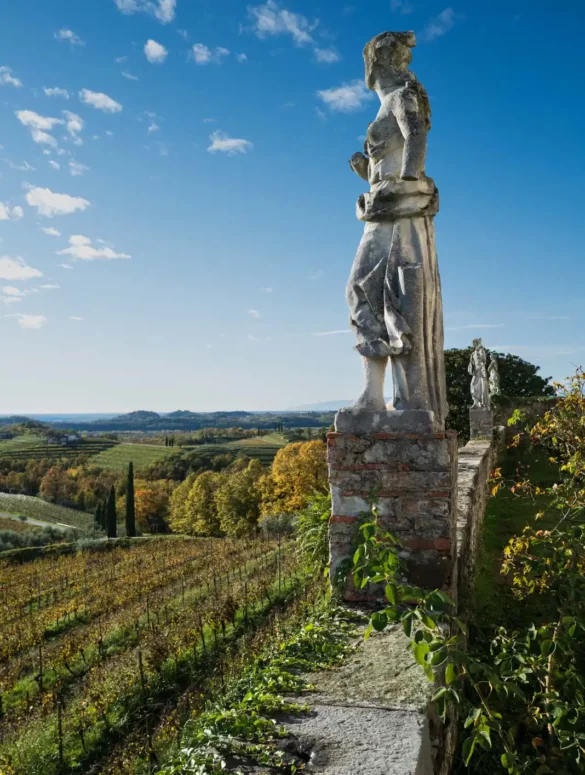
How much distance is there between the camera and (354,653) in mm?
2781

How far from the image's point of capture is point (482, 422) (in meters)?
16.0

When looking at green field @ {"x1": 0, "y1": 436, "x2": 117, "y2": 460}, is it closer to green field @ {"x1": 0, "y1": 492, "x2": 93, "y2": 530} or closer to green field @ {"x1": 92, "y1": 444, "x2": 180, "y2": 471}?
green field @ {"x1": 92, "y1": 444, "x2": 180, "y2": 471}

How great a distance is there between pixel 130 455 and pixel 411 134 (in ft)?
303

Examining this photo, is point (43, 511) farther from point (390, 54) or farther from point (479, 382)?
point (390, 54)

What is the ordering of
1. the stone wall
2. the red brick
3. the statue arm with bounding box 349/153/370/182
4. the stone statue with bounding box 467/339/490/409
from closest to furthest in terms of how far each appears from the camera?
the stone wall, the red brick, the statue arm with bounding box 349/153/370/182, the stone statue with bounding box 467/339/490/409

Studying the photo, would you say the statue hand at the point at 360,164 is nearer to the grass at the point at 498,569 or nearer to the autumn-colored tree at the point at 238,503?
the grass at the point at 498,569

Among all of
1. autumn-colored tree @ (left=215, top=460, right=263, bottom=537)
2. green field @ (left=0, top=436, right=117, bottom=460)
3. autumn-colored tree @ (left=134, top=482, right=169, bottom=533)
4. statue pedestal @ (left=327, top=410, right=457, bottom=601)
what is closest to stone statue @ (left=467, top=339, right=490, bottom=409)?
statue pedestal @ (left=327, top=410, right=457, bottom=601)

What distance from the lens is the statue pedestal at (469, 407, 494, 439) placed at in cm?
1590

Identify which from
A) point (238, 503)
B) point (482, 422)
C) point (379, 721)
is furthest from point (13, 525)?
point (379, 721)

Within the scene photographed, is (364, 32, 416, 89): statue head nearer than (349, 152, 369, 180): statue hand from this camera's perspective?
Yes

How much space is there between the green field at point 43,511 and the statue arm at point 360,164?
188 ft

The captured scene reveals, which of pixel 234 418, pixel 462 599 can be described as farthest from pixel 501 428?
pixel 234 418

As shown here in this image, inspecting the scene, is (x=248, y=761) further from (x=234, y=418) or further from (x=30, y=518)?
(x=234, y=418)

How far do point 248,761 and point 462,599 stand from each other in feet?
8.77
